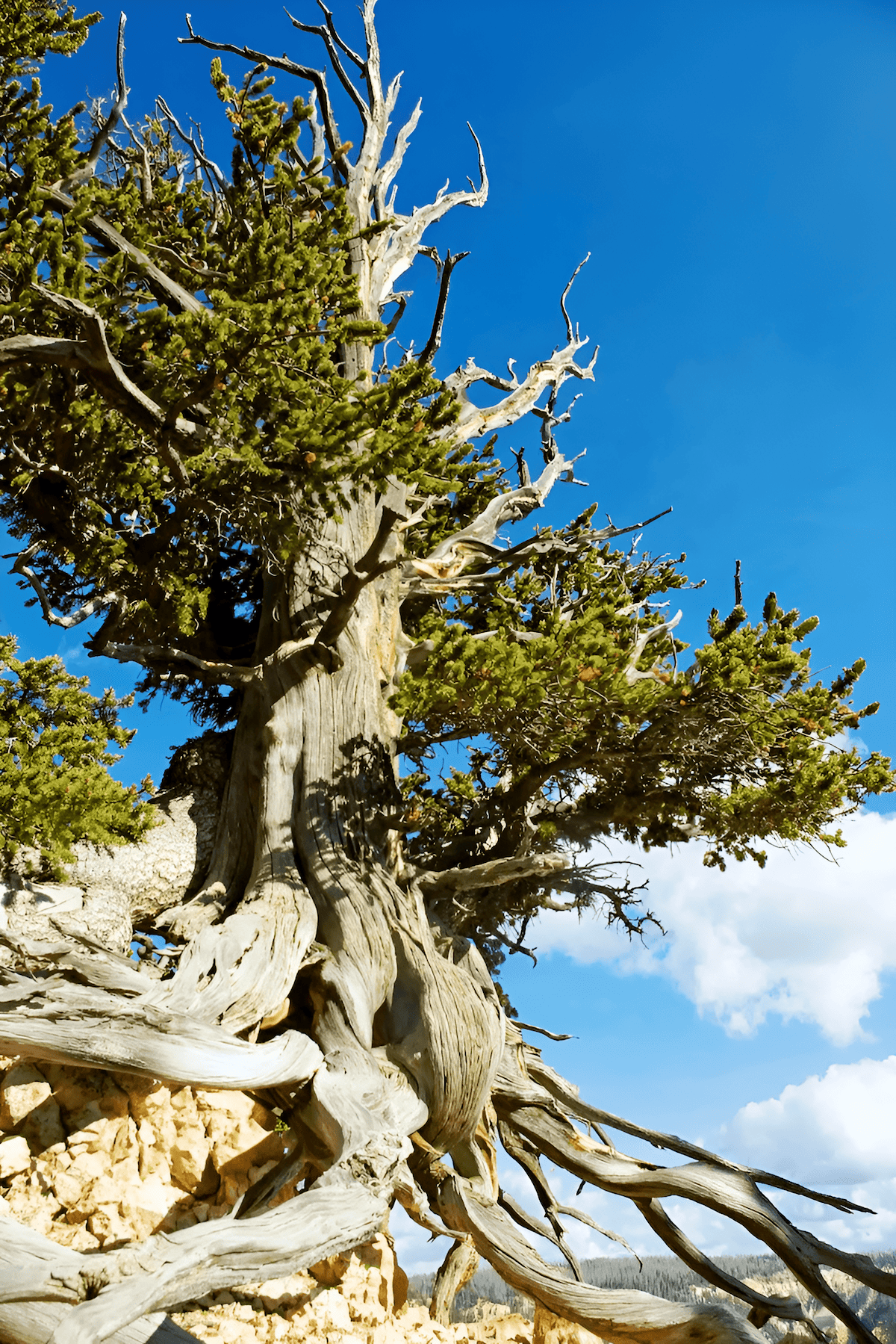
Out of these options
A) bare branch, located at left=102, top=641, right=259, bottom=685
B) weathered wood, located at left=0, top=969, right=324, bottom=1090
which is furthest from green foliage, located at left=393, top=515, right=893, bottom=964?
weathered wood, located at left=0, top=969, right=324, bottom=1090

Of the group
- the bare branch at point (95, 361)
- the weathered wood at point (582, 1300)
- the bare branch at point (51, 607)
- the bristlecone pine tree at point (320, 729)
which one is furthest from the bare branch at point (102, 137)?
the weathered wood at point (582, 1300)

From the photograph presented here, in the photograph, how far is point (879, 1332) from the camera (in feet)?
25.6

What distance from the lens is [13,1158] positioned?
6.37m

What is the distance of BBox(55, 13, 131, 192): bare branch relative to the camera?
7.31 metres

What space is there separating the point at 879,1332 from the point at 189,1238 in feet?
19.8

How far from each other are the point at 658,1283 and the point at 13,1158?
6.11 metres

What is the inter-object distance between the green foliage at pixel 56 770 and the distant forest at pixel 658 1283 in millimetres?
5029

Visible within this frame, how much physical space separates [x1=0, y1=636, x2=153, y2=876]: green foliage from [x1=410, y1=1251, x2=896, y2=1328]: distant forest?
16.5 feet

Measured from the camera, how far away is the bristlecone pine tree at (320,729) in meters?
6.22

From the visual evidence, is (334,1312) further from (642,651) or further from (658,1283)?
(642,651)

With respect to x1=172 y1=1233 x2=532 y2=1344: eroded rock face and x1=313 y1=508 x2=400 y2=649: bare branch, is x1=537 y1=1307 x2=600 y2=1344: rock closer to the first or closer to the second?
x1=172 y1=1233 x2=532 y2=1344: eroded rock face

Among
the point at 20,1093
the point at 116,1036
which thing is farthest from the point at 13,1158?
the point at 116,1036

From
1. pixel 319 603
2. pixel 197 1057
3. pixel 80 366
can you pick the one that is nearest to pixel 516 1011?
pixel 319 603

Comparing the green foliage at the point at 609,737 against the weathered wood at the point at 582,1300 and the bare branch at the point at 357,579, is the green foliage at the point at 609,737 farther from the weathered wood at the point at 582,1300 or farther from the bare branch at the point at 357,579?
the weathered wood at the point at 582,1300
